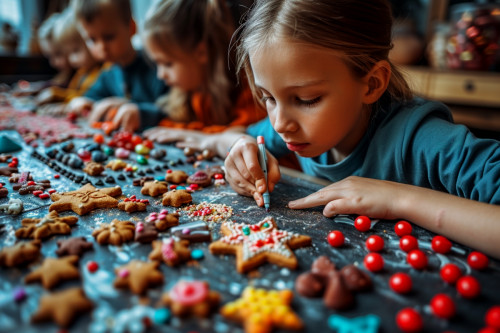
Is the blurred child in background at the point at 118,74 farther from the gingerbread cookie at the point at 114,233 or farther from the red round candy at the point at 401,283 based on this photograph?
the red round candy at the point at 401,283

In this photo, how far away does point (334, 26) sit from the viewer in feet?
2.56

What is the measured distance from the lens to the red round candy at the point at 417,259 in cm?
57

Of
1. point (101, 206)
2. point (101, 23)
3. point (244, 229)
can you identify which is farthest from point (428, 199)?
point (101, 23)

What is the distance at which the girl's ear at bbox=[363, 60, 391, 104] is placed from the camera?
87 centimetres

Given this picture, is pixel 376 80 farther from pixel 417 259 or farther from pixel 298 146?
pixel 417 259

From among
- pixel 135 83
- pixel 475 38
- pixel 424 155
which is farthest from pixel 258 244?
pixel 475 38

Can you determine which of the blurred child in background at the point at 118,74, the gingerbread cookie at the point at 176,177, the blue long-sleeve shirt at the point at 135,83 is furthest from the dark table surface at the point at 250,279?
the blue long-sleeve shirt at the point at 135,83

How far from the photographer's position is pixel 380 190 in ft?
2.44

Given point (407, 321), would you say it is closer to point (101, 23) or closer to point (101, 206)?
point (101, 206)

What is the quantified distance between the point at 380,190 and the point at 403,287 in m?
0.28

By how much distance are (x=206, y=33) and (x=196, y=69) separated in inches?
6.9

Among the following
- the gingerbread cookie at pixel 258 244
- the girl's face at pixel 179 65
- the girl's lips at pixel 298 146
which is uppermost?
the girl's face at pixel 179 65

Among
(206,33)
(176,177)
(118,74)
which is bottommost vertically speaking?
(176,177)

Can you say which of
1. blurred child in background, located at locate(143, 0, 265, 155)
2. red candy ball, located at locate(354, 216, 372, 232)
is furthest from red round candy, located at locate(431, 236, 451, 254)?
blurred child in background, located at locate(143, 0, 265, 155)
